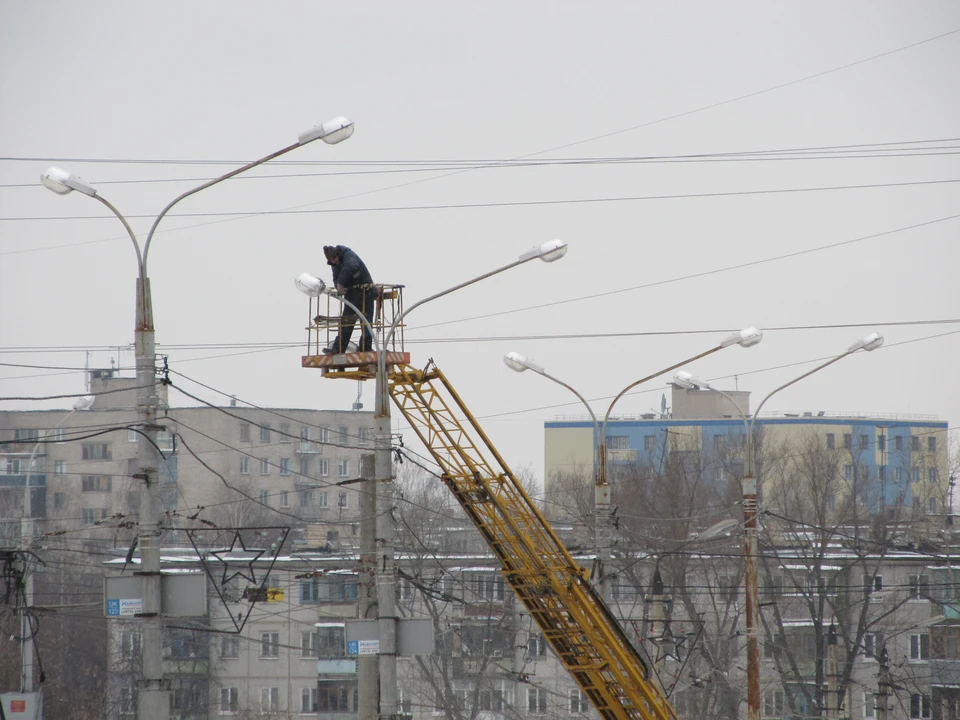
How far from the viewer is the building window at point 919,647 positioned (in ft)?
176

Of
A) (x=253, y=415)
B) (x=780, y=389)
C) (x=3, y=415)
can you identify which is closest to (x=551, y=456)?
(x=253, y=415)

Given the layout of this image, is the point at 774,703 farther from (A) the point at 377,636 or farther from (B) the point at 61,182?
(B) the point at 61,182

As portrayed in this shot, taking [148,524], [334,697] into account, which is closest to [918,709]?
[334,697]

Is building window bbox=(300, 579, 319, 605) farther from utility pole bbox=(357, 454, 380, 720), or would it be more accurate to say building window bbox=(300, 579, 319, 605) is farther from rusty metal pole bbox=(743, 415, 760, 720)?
utility pole bbox=(357, 454, 380, 720)

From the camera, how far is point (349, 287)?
20672mm

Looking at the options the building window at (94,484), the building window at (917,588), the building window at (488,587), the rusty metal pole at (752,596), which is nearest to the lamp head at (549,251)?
the rusty metal pole at (752,596)

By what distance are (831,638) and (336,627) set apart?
19905 mm

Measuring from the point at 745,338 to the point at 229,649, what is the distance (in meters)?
38.3

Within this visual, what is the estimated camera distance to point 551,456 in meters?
112

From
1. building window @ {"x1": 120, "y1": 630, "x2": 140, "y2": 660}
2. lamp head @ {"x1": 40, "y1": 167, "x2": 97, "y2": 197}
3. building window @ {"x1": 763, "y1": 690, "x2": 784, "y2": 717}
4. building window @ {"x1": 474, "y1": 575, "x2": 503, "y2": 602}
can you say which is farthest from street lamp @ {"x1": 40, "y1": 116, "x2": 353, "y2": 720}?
building window @ {"x1": 763, "y1": 690, "x2": 784, "y2": 717}

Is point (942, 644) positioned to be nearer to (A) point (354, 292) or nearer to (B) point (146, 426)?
(A) point (354, 292)

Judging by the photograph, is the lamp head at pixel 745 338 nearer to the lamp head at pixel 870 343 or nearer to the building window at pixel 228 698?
the lamp head at pixel 870 343

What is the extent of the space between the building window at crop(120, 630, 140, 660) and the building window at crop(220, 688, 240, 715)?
4.91 m

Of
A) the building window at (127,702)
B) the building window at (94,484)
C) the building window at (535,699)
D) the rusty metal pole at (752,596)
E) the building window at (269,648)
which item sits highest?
the building window at (94,484)
